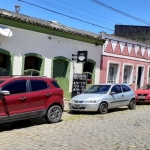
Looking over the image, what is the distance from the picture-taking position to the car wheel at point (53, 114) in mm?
10258

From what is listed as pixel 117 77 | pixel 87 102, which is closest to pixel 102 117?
pixel 87 102

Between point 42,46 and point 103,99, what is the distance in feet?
16.6

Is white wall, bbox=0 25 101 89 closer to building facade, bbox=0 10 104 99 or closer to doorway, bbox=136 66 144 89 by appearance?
building facade, bbox=0 10 104 99

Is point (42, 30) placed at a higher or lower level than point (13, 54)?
higher

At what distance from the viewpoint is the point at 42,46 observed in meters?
15.9

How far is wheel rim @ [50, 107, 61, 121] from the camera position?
10414mm

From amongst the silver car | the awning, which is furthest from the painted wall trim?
the silver car

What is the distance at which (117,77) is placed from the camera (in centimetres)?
2197

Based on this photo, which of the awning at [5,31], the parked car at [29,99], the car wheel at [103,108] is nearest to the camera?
the parked car at [29,99]

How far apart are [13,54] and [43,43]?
217 cm

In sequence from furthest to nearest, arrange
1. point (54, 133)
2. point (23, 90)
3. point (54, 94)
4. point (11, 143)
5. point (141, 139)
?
point (54, 94) → point (23, 90) → point (54, 133) → point (141, 139) → point (11, 143)

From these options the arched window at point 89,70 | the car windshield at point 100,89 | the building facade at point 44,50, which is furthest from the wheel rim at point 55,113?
the arched window at point 89,70

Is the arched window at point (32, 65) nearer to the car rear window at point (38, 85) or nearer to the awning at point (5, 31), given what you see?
the awning at point (5, 31)

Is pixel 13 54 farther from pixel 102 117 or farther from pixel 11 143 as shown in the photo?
pixel 11 143
